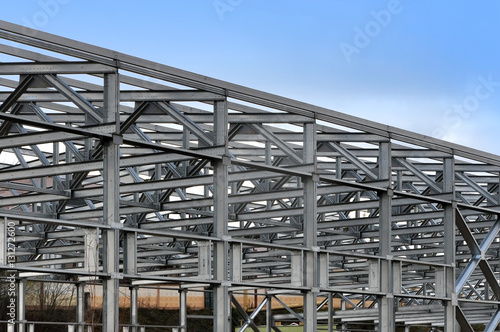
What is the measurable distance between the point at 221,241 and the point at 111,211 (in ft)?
7.92

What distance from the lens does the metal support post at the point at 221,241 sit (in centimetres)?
1591

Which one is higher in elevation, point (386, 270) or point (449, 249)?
point (449, 249)

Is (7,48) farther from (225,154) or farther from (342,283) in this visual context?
(342,283)

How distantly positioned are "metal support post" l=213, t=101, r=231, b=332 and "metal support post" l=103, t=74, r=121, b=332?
222 cm

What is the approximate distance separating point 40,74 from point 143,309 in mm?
28280

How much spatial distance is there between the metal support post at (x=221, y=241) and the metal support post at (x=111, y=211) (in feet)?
7.28

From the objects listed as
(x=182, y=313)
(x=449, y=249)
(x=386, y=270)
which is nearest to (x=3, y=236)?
(x=386, y=270)

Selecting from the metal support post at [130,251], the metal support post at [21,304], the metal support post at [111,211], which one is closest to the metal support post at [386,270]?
the metal support post at [130,251]

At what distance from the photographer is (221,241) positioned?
52.6 feet

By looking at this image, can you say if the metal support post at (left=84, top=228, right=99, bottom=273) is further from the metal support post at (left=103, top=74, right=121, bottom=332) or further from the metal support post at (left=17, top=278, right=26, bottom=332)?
the metal support post at (left=17, top=278, right=26, bottom=332)

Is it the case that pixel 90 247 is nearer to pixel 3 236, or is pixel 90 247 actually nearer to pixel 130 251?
pixel 130 251

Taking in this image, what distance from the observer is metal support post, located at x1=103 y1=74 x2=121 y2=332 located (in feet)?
46.2

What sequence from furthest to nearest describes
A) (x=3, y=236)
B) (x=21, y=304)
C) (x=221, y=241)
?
(x=21, y=304)
(x=221, y=241)
(x=3, y=236)

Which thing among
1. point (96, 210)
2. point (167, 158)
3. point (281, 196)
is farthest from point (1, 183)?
point (281, 196)
